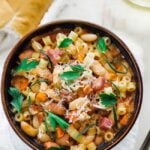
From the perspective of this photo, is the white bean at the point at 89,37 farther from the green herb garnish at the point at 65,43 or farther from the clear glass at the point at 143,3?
the clear glass at the point at 143,3

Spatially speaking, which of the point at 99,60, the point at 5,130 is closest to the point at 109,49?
the point at 99,60

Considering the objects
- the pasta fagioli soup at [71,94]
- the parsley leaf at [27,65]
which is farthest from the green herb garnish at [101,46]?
the parsley leaf at [27,65]

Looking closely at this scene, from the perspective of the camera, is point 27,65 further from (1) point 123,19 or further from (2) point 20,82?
(1) point 123,19

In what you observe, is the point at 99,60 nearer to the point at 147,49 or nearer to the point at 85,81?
the point at 85,81

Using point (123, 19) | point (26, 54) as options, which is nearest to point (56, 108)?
point (26, 54)

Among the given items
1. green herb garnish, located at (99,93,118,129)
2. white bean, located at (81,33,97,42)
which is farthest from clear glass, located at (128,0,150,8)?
green herb garnish, located at (99,93,118,129)

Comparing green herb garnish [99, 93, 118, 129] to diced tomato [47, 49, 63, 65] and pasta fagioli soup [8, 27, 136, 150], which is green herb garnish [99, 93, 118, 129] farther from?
diced tomato [47, 49, 63, 65]
